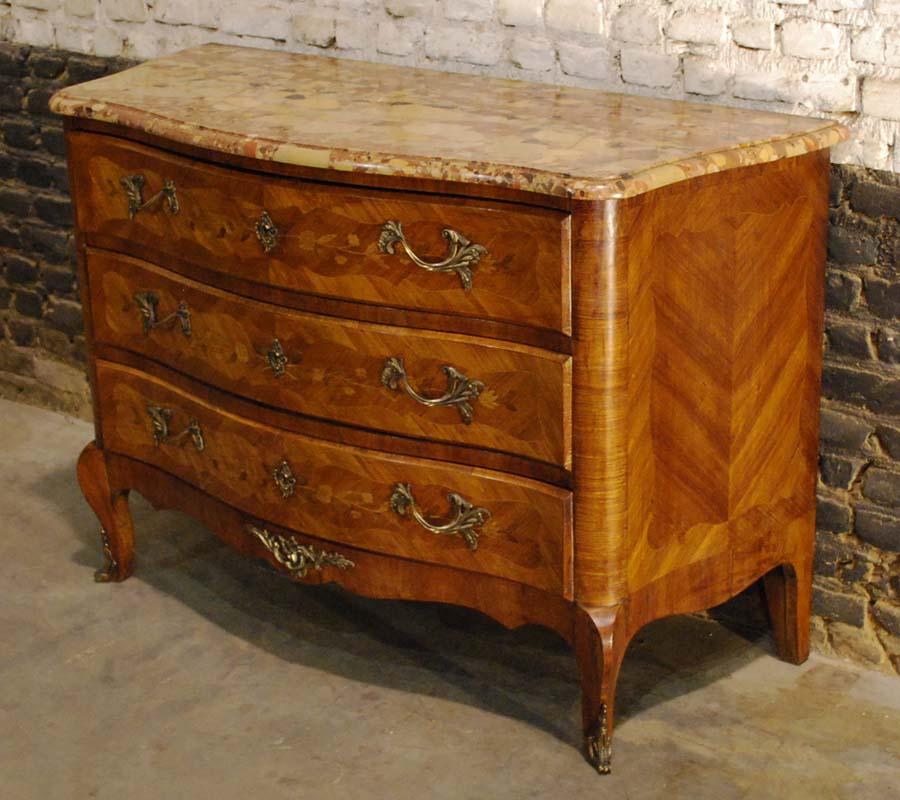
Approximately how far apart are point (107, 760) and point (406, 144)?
4.36 feet

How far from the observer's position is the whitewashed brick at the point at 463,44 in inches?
131

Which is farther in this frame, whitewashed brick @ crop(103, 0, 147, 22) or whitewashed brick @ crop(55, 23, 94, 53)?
whitewashed brick @ crop(55, 23, 94, 53)

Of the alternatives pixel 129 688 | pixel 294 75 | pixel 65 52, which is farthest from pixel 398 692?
pixel 65 52

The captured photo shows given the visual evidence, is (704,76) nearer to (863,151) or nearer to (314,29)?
(863,151)

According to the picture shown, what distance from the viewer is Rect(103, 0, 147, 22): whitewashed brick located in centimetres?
394

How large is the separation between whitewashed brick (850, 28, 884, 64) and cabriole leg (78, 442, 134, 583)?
6.12 feet

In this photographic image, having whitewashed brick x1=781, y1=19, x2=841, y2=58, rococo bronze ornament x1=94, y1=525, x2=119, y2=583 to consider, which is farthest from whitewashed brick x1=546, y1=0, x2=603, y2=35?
rococo bronze ornament x1=94, y1=525, x2=119, y2=583

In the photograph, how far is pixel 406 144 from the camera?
105 inches

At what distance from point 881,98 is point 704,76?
0.37m

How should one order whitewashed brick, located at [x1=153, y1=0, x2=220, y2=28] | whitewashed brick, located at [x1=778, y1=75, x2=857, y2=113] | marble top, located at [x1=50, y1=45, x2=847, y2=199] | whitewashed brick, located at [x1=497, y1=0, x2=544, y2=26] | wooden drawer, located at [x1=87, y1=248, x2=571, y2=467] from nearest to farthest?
marble top, located at [x1=50, y1=45, x2=847, y2=199]
wooden drawer, located at [x1=87, y1=248, x2=571, y2=467]
whitewashed brick, located at [x1=778, y1=75, x2=857, y2=113]
whitewashed brick, located at [x1=497, y1=0, x2=544, y2=26]
whitewashed brick, located at [x1=153, y1=0, x2=220, y2=28]

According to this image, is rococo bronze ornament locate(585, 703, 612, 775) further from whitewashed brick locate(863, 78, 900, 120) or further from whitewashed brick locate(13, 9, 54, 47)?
whitewashed brick locate(13, 9, 54, 47)

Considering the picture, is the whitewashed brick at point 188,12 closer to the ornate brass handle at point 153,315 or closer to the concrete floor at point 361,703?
the ornate brass handle at point 153,315

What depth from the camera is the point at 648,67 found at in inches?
123

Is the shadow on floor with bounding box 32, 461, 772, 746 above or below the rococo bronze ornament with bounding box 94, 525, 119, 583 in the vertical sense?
below
